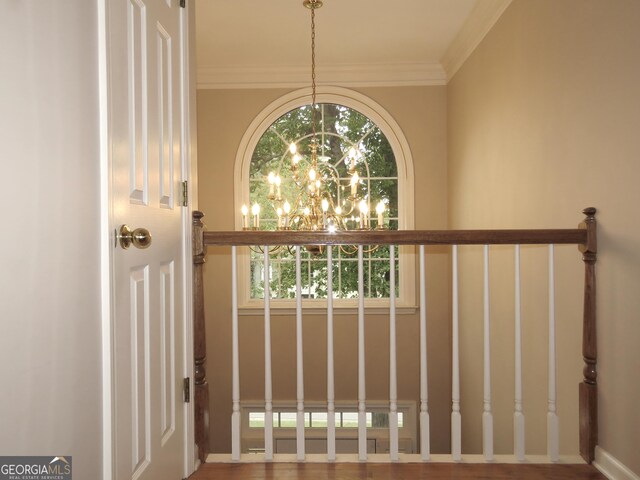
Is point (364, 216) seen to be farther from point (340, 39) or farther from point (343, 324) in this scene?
point (343, 324)

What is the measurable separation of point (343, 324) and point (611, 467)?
3099 millimetres

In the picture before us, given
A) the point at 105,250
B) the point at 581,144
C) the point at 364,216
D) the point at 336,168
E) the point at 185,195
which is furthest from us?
the point at 336,168

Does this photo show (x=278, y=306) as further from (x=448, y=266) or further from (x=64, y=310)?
(x=64, y=310)

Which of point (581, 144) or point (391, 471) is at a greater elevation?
point (581, 144)

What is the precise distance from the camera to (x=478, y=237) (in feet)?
6.51

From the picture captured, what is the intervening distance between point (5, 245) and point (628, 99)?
6.24 ft

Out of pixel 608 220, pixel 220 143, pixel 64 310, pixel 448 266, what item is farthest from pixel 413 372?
→ pixel 64 310

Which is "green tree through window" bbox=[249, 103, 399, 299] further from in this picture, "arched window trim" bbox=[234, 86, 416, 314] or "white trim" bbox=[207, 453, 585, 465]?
"white trim" bbox=[207, 453, 585, 465]

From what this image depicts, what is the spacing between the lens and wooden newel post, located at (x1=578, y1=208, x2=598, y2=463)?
198cm

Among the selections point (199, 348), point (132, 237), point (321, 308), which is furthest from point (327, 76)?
point (132, 237)

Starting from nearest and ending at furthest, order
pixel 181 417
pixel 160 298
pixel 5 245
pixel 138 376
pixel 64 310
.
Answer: pixel 5 245 < pixel 64 310 < pixel 138 376 < pixel 160 298 < pixel 181 417

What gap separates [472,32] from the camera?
376cm

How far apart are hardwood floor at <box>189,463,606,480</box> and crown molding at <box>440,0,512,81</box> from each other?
8.49 feet

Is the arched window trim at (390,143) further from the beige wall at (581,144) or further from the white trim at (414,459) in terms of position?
the white trim at (414,459)
